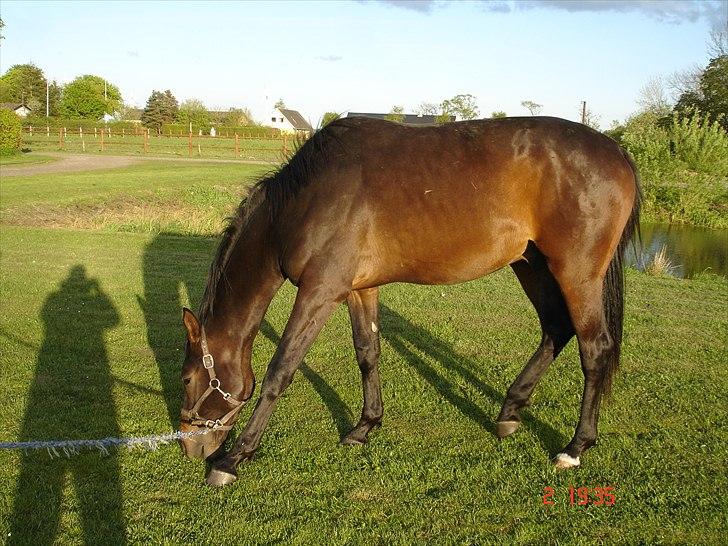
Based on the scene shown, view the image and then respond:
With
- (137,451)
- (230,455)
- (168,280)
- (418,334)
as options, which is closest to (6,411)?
(137,451)

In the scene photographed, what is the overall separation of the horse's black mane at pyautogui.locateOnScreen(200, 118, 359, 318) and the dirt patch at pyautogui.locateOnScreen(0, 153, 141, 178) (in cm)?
2452

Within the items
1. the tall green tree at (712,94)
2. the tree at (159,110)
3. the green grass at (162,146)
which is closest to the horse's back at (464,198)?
the tall green tree at (712,94)

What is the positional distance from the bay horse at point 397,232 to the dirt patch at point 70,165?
24719mm

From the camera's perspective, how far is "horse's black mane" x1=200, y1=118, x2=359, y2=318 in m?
4.11

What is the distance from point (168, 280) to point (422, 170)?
6.45 metres

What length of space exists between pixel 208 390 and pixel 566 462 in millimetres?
2359

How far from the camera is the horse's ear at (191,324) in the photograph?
400 centimetres

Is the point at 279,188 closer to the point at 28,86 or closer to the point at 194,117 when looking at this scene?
the point at 194,117

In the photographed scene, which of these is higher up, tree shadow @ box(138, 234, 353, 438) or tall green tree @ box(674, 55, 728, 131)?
tall green tree @ box(674, 55, 728, 131)

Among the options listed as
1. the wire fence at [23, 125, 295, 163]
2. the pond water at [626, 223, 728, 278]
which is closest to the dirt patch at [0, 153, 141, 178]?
the wire fence at [23, 125, 295, 163]

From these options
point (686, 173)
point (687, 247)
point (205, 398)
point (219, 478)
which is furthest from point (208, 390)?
point (686, 173)

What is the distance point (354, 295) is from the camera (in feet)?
15.3

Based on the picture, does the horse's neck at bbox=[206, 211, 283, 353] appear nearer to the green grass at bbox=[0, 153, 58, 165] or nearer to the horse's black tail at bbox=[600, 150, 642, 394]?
the horse's black tail at bbox=[600, 150, 642, 394]
